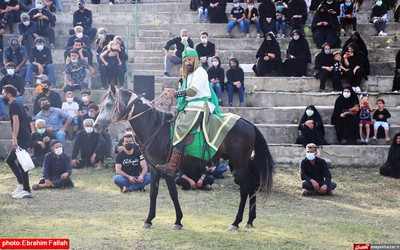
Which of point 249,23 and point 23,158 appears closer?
point 23,158

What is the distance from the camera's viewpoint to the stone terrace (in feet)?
57.7

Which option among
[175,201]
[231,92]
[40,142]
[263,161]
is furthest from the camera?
[231,92]

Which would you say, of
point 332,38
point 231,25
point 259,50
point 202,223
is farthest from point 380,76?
point 202,223

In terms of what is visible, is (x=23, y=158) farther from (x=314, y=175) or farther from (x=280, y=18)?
(x=280, y=18)

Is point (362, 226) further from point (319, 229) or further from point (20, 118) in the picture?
point (20, 118)

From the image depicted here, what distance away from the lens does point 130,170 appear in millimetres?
15031

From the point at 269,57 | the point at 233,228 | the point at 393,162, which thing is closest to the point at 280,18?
the point at 269,57

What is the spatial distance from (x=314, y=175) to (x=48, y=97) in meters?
7.66

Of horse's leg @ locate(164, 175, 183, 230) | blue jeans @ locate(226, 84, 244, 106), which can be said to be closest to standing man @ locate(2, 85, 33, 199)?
horse's leg @ locate(164, 175, 183, 230)

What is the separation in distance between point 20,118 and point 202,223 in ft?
14.3

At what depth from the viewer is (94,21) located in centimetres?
2462

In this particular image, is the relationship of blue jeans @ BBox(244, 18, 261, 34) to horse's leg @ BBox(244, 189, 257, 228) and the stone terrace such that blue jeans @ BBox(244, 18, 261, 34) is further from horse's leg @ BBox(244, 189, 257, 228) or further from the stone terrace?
horse's leg @ BBox(244, 189, 257, 228)

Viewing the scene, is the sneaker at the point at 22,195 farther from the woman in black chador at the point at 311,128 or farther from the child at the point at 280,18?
the child at the point at 280,18

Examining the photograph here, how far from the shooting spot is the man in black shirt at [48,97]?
18453 millimetres
